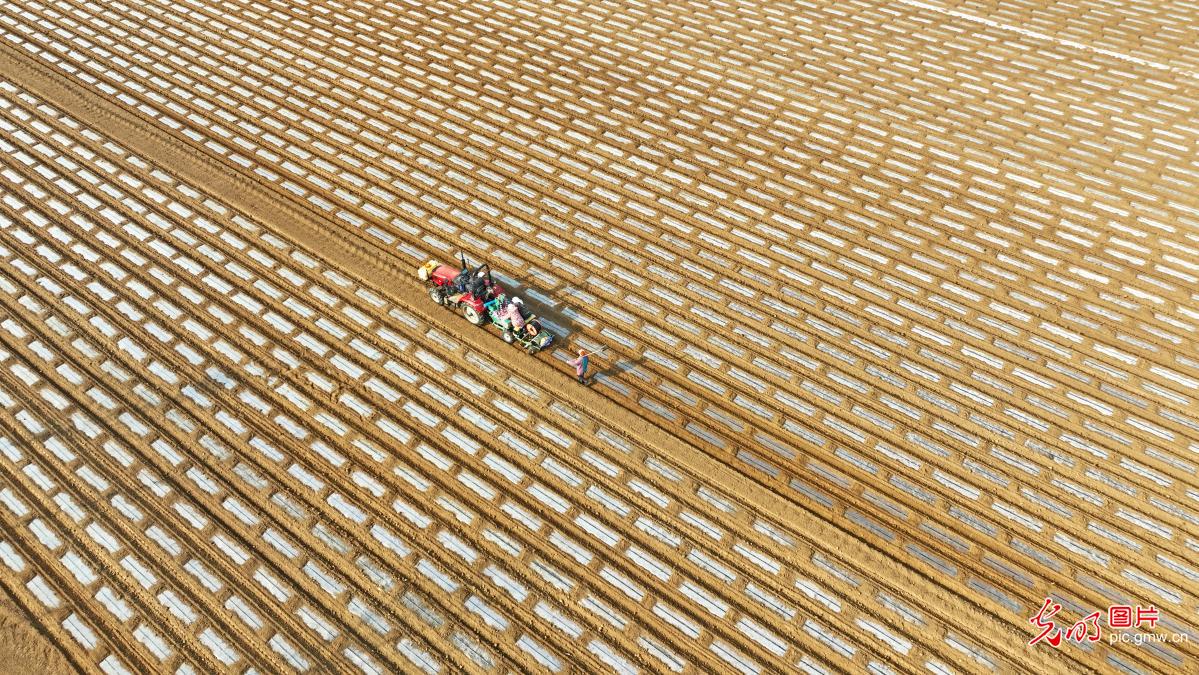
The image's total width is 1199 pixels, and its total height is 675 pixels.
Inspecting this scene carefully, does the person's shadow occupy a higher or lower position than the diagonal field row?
higher

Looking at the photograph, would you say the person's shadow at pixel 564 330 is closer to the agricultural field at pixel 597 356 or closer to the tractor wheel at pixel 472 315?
the agricultural field at pixel 597 356

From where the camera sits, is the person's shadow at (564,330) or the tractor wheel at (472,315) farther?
the tractor wheel at (472,315)

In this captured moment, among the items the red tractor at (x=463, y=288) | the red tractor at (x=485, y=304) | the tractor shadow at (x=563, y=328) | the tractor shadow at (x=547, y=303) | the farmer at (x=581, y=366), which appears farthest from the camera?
the tractor shadow at (x=547, y=303)

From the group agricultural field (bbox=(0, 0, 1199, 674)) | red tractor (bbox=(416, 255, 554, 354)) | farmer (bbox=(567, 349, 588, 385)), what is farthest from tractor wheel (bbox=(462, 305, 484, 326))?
farmer (bbox=(567, 349, 588, 385))

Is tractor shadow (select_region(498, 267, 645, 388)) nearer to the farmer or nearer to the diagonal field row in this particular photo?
the farmer

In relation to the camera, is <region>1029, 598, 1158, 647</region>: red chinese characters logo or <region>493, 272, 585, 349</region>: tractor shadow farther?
<region>493, 272, 585, 349</region>: tractor shadow

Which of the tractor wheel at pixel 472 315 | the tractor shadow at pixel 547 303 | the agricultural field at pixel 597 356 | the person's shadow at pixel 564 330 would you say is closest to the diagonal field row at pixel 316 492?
the agricultural field at pixel 597 356
